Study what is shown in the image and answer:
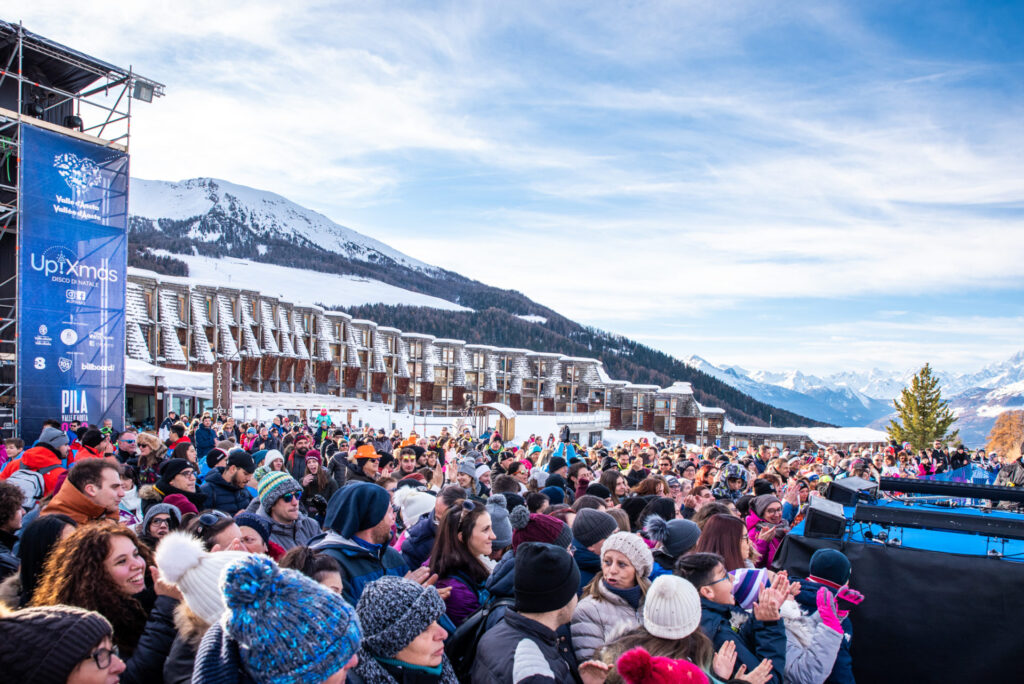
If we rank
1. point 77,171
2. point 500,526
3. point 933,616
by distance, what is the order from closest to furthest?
1. point 933,616
2. point 500,526
3. point 77,171

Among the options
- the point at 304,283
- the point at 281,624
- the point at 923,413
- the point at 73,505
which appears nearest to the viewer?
the point at 281,624

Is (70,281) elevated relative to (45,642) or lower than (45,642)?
elevated

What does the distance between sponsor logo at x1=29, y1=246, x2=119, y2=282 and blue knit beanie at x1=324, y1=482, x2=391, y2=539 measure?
16.9 meters

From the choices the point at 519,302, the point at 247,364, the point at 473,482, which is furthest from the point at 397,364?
the point at 519,302

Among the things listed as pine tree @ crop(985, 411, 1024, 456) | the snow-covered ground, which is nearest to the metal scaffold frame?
pine tree @ crop(985, 411, 1024, 456)

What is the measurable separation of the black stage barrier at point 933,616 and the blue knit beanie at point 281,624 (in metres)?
3.27

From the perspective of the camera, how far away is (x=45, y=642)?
6.16ft

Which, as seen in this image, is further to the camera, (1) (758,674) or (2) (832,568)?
(2) (832,568)

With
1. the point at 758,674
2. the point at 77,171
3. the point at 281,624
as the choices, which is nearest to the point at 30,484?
the point at 281,624

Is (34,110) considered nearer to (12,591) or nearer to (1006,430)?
(12,591)

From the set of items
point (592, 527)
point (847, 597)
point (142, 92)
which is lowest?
point (847, 597)

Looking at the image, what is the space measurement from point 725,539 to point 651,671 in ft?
6.97

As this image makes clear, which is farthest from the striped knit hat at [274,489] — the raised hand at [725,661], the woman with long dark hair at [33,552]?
the raised hand at [725,661]

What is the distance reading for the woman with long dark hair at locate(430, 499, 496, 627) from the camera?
360 centimetres
